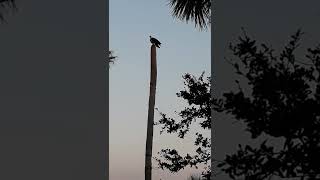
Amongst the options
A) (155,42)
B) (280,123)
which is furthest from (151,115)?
(280,123)

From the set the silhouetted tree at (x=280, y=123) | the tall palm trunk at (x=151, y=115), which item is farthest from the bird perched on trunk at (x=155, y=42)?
the silhouetted tree at (x=280, y=123)

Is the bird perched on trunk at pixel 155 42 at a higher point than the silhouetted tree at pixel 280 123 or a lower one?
higher

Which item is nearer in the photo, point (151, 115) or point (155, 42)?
point (151, 115)

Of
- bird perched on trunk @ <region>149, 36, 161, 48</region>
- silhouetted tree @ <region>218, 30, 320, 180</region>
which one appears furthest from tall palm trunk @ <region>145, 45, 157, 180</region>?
silhouetted tree @ <region>218, 30, 320, 180</region>

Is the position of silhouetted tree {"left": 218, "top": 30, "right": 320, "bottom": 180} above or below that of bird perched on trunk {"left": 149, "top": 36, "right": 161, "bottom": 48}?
below

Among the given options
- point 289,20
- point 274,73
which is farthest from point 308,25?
point 274,73

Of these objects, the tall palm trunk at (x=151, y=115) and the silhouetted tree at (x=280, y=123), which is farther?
the tall palm trunk at (x=151, y=115)

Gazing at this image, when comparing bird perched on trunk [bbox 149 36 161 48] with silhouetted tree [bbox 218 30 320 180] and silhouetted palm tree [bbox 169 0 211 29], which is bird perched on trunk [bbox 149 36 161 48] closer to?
silhouetted palm tree [bbox 169 0 211 29]

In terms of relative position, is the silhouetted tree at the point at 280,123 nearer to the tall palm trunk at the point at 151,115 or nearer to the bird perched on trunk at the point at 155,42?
the tall palm trunk at the point at 151,115

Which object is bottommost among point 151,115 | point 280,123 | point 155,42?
point 280,123

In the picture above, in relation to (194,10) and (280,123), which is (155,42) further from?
(280,123)
